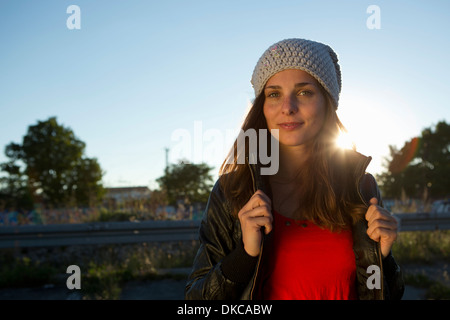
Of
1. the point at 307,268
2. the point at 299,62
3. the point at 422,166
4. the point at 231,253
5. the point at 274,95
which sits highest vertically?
the point at 299,62

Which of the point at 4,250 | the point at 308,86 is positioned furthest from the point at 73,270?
the point at 308,86

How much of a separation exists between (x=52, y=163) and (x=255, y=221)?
46.5 meters

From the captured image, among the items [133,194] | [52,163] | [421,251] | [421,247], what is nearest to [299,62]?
[421,251]

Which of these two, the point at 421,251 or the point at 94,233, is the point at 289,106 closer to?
the point at 94,233

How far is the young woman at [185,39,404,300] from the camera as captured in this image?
1620 millimetres

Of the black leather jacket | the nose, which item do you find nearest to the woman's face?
the nose

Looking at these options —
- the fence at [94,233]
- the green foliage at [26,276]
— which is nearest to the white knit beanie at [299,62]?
the fence at [94,233]

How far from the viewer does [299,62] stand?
1887 mm

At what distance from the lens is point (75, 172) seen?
45344 mm

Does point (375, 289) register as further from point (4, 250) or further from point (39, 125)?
point (39, 125)

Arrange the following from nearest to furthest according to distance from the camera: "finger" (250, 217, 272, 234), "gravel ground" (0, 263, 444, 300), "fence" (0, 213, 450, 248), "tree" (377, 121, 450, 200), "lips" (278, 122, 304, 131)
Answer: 1. "finger" (250, 217, 272, 234)
2. "lips" (278, 122, 304, 131)
3. "gravel ground" (0, 263, 444, 300)
4. "fence" (0, 213, 450, 248)
5. "tree" (377, 121, 450, 200)

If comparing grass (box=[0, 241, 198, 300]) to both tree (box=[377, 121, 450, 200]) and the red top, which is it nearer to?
the red top

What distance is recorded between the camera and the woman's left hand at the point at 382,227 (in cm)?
167
